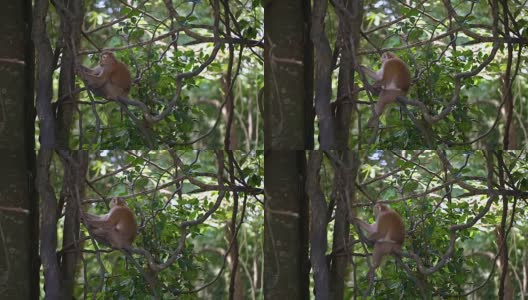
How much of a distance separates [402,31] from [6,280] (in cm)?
128

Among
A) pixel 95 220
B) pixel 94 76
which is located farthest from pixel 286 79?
pixel 95 220

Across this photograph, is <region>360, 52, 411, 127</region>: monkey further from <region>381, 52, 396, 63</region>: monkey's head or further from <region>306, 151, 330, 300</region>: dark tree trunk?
<region>306, 151, 330, 300</region>: dark tree trunk

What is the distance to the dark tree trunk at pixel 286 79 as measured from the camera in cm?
258

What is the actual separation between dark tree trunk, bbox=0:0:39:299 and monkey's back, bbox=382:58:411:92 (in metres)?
0.99

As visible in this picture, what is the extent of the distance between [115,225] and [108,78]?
1.31 feet

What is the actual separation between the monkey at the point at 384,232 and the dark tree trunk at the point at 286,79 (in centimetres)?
27

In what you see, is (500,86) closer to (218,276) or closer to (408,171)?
(408,171)

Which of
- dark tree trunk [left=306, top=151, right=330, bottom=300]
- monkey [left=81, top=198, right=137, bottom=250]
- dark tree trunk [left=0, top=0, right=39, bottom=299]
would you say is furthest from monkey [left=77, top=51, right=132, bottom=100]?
dark tree trunk [left=306, top=151, right=330, bottom=300]

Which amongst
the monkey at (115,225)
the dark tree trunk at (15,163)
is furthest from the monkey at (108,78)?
the monkey at (115,225)

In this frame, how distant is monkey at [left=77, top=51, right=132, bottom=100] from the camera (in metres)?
2.60

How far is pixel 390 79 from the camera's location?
2516 millimetres

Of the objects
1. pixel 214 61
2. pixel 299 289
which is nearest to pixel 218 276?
pixel 299 289

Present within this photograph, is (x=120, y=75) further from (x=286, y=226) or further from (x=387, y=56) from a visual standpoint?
(x=387, y=56)

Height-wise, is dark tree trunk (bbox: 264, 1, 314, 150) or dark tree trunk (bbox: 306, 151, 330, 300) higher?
dark tree trunk (bbox: 264, 1, 314, 150)
